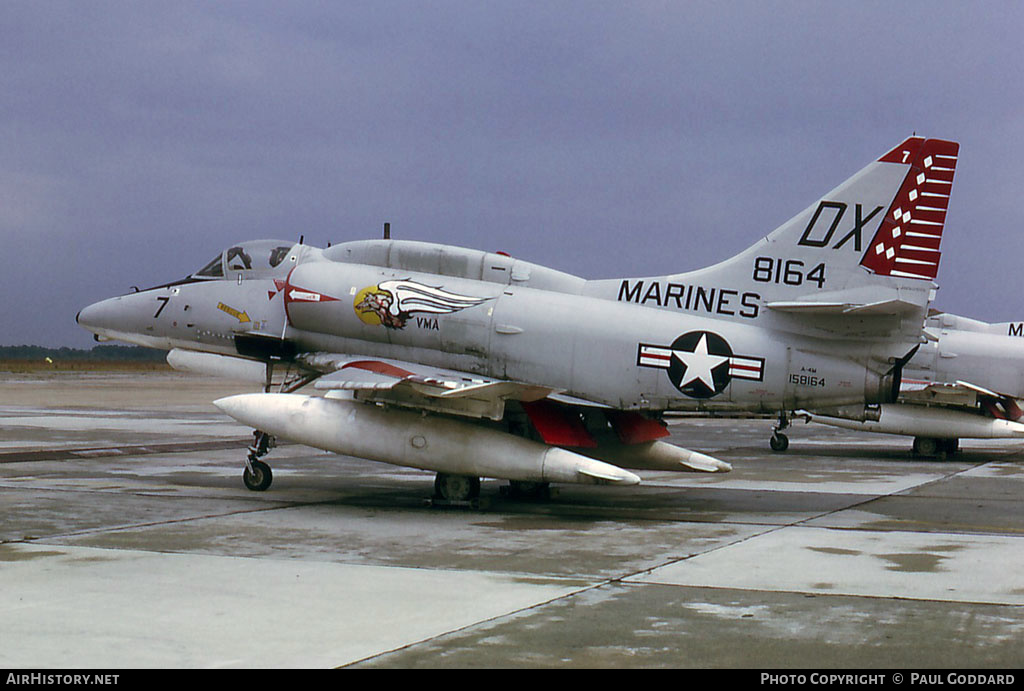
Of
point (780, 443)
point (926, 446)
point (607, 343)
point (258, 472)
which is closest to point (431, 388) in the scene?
point (607, 343)

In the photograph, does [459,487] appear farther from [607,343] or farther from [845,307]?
[845,307]

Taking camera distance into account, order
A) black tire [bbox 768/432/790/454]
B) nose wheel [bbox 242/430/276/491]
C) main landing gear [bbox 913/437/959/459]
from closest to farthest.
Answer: nose wheel [bbox 242/430/276/491] < main landing gear [bbox 913/437/959/459] < black tire [bbox 768/432/790/454]

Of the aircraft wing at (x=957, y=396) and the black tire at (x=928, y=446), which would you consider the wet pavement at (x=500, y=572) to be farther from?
the black tire at (x=928, y=446)

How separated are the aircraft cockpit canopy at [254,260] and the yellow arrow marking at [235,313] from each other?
48 cm

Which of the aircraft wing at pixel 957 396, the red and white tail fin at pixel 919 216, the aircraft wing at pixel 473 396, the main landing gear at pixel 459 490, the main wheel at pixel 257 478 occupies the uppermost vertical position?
the red and white tail fin at pixel 919 216

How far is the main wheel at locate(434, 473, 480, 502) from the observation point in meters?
12.8

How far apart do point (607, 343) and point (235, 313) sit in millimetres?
5016

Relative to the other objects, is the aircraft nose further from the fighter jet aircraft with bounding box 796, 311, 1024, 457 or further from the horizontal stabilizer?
the fighter jet aircraft with bounding box 796, 311, 1024, 457

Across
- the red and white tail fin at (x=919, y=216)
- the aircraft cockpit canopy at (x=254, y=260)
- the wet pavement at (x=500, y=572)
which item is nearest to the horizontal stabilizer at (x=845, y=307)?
the red and white tail fin at (x=919, y=216)

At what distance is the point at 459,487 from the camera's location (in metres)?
12.8

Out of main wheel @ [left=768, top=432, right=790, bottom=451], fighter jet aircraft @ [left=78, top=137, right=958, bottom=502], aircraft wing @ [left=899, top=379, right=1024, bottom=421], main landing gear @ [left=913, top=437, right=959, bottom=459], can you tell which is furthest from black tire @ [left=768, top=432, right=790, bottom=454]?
fighter jet aircraft @ [left=78, top=137, right=958, bottom=502]

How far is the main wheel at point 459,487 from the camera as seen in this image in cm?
1277

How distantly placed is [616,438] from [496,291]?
8.07 feet

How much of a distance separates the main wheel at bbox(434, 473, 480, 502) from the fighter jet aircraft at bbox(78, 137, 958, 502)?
0.08 ft
